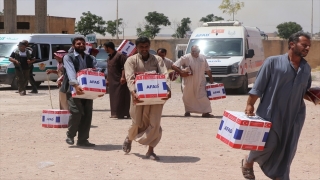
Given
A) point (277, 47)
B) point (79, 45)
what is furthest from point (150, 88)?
point (277, 47)

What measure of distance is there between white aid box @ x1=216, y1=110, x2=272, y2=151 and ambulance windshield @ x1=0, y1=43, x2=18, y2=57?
17789 mm

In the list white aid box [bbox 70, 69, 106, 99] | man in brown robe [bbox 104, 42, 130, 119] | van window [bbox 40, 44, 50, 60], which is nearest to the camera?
white aid box [bbox 70, 69, 106, 99]

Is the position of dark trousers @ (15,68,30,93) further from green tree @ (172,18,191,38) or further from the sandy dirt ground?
green tree @ (172,18,191,38)

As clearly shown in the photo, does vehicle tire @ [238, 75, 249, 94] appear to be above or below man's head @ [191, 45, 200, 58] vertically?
below

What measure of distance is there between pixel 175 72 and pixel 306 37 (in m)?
7.79

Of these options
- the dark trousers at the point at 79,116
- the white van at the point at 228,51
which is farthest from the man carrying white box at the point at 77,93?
the white van at the point at 228,51

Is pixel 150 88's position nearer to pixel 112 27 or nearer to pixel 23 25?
pixel 23 25

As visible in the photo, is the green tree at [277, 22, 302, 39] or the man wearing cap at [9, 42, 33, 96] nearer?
the man wearing cap at [9, 42, 33, 96]

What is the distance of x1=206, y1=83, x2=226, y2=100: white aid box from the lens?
45.8ft

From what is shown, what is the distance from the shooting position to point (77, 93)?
9078 millimetres

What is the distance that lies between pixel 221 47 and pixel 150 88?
13.4 meters

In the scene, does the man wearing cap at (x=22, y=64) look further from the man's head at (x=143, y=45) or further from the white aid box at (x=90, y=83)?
the man's head at (x=143, y=45)

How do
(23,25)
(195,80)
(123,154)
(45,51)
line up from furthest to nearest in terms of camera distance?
Answer: (23,25)
(45,51)
(195,80)
(123,154)

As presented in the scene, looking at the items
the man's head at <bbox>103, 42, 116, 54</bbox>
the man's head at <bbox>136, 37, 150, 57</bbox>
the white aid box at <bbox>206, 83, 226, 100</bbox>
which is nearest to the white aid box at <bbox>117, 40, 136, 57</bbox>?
the man's head at <bbox>103, 42, 116, 54</bbox>
